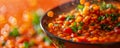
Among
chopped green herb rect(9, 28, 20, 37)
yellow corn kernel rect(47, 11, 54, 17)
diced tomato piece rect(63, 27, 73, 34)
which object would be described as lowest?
diced tomato piece rect(63, 27, 73, 34)

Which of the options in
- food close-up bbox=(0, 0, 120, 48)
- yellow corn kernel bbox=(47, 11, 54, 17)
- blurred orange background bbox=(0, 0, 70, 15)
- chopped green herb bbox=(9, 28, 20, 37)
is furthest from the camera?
blurred orange background bbox=(0, 0, 70, 15)

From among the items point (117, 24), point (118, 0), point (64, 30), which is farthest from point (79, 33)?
point (118, 0)

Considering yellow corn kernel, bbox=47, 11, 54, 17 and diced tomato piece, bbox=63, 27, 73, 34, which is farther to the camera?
yellow corn kernel, bbox=47, 11, 54, 17

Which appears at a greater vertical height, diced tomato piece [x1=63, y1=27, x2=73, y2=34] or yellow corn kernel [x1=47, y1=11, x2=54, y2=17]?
yellow corn kernel [x1=47, y1=11, x2=54, y2=17]

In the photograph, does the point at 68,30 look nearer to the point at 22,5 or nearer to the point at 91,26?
the point at 91,26

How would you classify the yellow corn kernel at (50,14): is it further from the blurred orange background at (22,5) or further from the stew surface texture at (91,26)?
the blurred orange background at (22,5)

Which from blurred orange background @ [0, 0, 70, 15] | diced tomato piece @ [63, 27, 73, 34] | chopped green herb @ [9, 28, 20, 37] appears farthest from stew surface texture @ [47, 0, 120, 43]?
blurred orange background @ [0, 0, 70, 15]

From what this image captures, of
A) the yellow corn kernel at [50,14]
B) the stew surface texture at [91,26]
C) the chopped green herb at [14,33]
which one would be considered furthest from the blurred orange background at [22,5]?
the stew surface texture at [91,26]

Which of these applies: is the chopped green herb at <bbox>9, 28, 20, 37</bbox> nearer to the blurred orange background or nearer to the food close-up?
the food close-up
